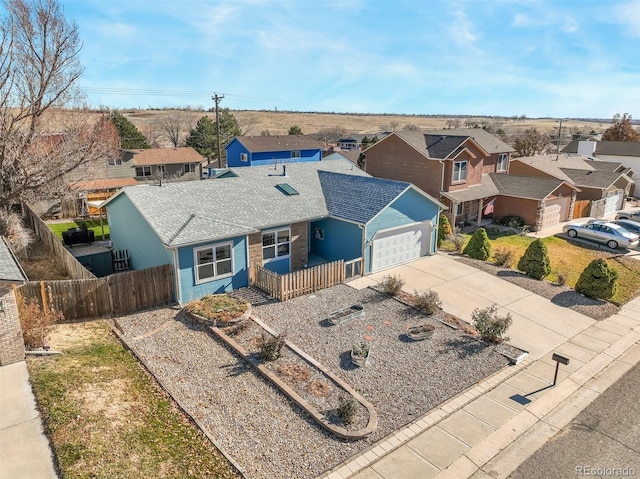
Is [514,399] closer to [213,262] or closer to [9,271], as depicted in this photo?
[213,262]

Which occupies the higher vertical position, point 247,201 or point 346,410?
point 247,201

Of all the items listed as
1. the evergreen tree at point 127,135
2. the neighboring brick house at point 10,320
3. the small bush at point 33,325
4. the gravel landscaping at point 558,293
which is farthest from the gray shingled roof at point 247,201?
the evergreen tree at point 127,135

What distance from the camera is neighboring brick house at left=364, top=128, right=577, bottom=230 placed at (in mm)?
32719

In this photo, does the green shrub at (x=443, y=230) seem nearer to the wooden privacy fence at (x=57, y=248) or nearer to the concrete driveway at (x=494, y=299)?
the concrete driveway at (x=494, y=299)

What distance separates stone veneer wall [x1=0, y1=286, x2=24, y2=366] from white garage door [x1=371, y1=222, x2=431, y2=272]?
1515 cm

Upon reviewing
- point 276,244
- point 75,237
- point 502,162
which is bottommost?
point 75,237

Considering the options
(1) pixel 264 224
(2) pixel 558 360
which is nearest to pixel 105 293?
(1) pixel 264 224

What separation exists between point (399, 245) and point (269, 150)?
33.2m

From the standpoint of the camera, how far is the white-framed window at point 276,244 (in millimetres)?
20422

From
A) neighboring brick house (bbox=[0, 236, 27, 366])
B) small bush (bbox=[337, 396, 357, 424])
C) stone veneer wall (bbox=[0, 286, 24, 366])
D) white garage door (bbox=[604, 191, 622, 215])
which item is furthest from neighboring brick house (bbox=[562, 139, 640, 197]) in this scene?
stone veneer wall (bbox=[0, 286, 24, 366])

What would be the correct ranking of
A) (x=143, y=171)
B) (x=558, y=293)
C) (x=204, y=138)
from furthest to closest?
(x=204, y=138), (x=143, y=171), (x=558, y=293)

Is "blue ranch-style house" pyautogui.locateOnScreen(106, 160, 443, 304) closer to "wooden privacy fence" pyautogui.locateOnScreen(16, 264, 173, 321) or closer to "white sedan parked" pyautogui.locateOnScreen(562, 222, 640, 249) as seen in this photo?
"wooden privacy fence" pyautogui.locateOnScreen(16, 264, 173, 321)

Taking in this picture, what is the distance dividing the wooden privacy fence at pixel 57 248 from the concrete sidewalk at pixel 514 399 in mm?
14551

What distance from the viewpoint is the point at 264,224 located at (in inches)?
778
